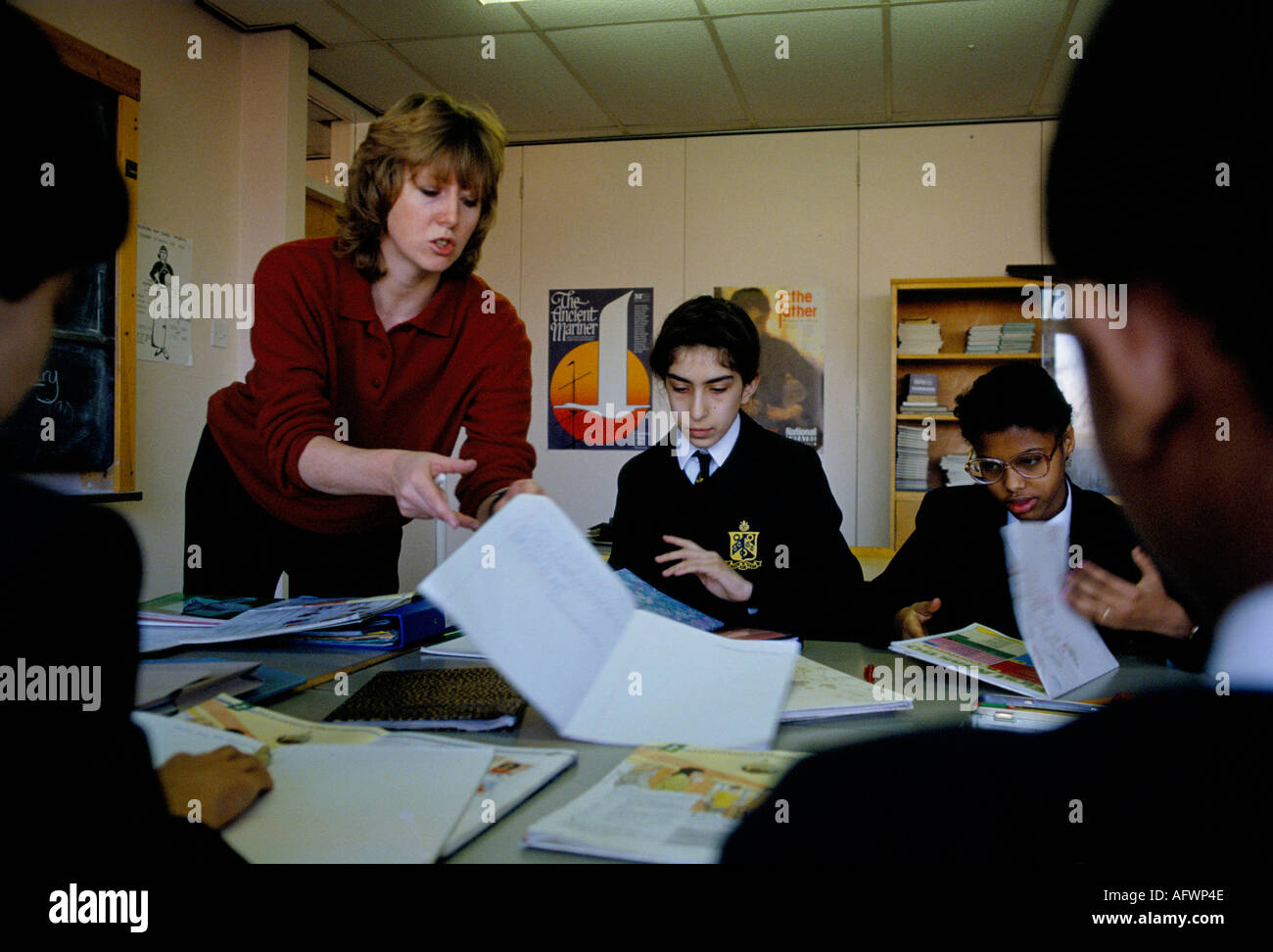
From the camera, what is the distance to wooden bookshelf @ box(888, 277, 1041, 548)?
432 centimetres

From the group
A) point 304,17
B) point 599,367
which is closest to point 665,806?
point 304,17

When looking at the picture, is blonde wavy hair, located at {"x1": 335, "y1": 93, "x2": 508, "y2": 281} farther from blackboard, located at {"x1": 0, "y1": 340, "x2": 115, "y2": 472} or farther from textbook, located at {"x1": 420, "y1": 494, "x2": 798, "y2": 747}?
blackboard, located at {"x1": 0, "y1": 340, "x2": 115, "y2": 472}

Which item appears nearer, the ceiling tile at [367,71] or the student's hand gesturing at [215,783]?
the student's hand gesturing at [215,783]

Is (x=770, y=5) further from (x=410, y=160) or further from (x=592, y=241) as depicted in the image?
(x=410, y=160)

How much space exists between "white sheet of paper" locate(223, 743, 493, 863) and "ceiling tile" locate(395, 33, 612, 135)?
365cm

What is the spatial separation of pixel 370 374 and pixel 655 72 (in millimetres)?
2995

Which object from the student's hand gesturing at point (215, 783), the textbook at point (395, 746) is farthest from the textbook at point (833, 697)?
the student's hand gesturing at point (215, 783)

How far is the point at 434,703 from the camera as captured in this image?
926 millimetres

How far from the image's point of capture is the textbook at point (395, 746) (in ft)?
2.12

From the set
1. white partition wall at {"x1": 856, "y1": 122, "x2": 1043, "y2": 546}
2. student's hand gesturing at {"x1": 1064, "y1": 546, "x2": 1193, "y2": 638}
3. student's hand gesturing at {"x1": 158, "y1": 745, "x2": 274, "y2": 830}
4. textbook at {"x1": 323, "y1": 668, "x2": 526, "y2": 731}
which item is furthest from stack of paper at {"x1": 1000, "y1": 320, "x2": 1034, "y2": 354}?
student's hand gesturing at {"x1": 158, "y1": 745, "x2": 274, "y2": 830}

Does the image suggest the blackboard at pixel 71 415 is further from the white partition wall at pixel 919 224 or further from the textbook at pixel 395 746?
the white partition wall at pixel 919 224

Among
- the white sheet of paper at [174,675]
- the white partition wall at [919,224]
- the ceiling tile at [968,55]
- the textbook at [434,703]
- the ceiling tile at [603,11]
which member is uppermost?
the ceiling tile at [603,11]

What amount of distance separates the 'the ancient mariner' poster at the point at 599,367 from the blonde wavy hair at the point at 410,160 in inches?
128

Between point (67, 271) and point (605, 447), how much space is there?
4.35 meters
